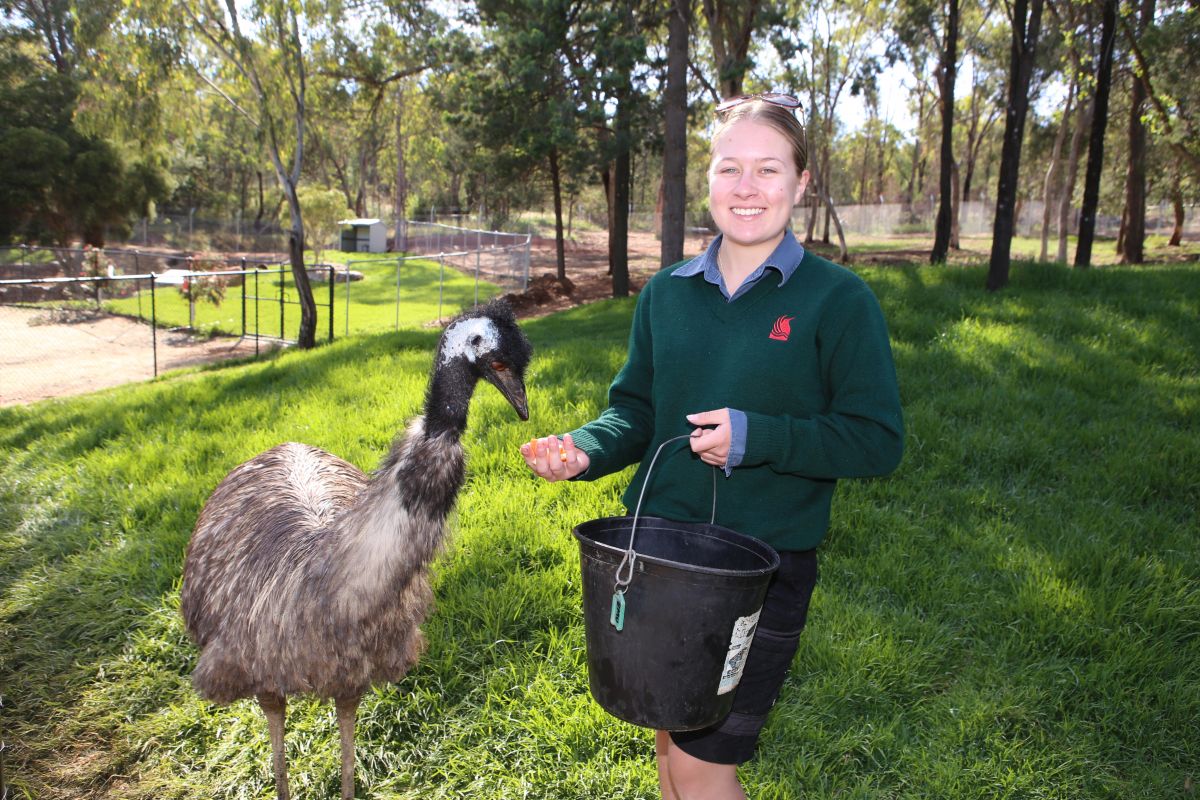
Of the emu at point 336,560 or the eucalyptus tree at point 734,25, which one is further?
the eucalyptus tree at point 734,25

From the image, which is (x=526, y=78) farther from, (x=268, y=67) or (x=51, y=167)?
(x=51, y=167)

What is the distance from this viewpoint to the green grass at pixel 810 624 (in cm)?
316

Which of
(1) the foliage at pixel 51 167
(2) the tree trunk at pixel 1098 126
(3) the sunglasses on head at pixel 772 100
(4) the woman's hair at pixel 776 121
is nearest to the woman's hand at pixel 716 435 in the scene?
(4) the woman's hair at pixel 776 121

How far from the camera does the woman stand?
194 cm

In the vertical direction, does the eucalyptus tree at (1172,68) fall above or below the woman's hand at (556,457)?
above

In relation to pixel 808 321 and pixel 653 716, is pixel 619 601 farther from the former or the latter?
pixel 808 321

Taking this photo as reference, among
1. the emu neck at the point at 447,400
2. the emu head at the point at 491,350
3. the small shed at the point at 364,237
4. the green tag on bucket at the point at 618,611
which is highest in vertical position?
the small shed at the point at 364,237

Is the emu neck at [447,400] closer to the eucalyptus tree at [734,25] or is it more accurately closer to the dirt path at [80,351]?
the dirt path at [80,351]

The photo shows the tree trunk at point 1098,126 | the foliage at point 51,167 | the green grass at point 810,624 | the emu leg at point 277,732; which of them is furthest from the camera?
the foliage at point 51,167

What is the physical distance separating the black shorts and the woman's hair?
1.02 metres

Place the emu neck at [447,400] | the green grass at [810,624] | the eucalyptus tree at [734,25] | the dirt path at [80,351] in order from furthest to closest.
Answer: the eucalyptus tree at [734,25], the dirt path at [80,351], the green grass at [810,624], the emu neck at [447,400]

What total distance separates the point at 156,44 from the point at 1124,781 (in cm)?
1396

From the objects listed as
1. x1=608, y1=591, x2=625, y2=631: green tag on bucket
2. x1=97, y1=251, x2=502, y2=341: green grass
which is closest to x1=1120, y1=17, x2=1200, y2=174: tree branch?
x1=97, y1=251, x2=502, y2=341: green grass

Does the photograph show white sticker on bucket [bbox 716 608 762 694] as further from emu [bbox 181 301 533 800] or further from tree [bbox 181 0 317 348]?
tree [bbox 181 0 317 348]
